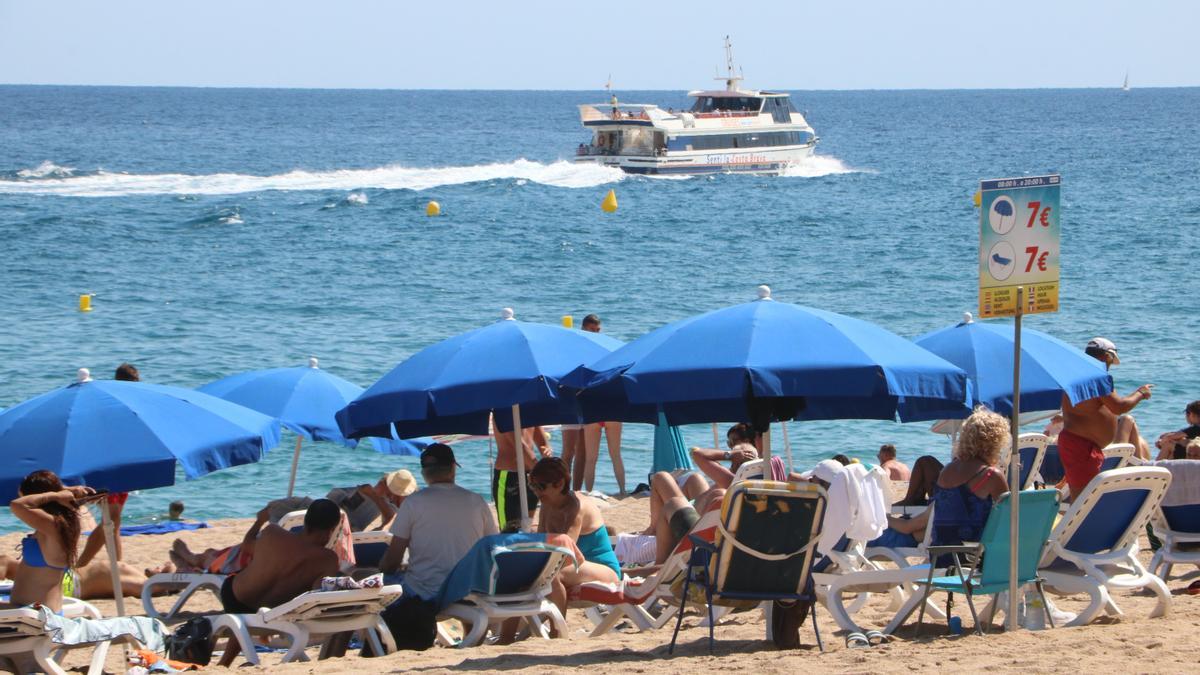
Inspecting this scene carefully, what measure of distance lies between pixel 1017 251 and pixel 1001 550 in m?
1.25

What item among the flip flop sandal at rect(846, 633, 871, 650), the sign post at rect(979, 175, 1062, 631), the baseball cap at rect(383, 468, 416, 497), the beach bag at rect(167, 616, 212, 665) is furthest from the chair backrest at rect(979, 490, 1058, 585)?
the baseball cap at rect(383, 468, 416, 497)

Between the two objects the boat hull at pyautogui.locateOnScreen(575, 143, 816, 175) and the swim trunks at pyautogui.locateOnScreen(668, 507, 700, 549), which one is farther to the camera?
the boat hull at pyautogui.locateOnScreen(575, 143, 816, 175)

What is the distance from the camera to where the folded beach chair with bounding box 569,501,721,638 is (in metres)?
6.61

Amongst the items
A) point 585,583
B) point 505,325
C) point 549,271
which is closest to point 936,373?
point 585,583

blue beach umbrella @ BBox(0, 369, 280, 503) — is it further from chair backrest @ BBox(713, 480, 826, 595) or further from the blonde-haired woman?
the blonde-haired woman

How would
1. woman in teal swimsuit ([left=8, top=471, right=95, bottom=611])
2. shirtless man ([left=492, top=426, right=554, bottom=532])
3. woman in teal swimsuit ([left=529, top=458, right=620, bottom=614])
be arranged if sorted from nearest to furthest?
woman in teal swimsuit ([left=8, top=471, right=95, bottom=611]), woman in teal swimsuit ([left=529, top=458, right=620, bottom=614]), shirtless man ([left=492, top=426, right=554, bottom=532])

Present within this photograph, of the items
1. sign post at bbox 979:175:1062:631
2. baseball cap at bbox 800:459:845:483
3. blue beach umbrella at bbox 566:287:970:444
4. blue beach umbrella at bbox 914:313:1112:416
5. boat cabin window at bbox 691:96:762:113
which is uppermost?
boat cabin window at bbox 691:96:762:113

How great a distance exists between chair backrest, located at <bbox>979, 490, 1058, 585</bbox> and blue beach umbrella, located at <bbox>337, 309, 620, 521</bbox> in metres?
2.29

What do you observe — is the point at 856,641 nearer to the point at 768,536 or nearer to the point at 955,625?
the point at 955,625

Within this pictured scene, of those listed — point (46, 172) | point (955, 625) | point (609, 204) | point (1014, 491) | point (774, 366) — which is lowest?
point (955, 625)

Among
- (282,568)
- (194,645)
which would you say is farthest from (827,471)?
(194,645)

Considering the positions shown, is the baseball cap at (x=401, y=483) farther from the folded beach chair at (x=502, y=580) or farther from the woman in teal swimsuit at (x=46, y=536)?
the woman in teal swimsuit at (x=46, y=536)

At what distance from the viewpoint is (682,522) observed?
23.0 ft

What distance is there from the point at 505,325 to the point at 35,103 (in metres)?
158
